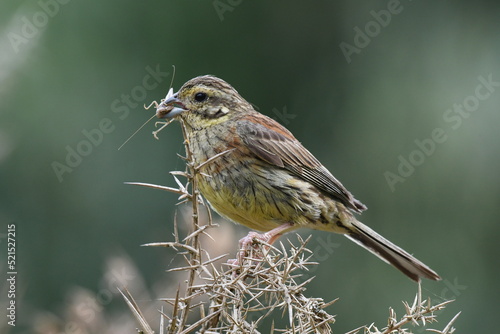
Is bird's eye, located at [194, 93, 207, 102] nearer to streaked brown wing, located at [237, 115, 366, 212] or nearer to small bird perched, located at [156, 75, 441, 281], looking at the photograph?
small bird perched, located at [156, 75, 441, 281]

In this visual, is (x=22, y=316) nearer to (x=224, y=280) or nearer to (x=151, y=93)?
(x=224, y=280)

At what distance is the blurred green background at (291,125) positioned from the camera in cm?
516

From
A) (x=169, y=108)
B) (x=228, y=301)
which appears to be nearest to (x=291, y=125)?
(x=169, y=108)

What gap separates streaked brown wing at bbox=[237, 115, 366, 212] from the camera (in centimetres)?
396

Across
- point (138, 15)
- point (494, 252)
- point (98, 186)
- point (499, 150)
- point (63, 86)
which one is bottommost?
point (494, 252)

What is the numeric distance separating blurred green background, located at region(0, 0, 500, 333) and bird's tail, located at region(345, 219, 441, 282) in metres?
0.82

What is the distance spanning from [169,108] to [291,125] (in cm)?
257

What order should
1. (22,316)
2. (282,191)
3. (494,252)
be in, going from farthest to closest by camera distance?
(494,252) < (282,191) < (22,316)

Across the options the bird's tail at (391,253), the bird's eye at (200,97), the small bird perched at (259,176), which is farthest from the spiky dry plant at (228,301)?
the bird's eye at (200,97)

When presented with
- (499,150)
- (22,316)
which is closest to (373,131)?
(499,150)

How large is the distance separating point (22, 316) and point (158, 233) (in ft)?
7.28

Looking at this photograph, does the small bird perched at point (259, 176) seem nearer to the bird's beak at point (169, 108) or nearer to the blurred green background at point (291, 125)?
the bird's beak at point (169, 108)

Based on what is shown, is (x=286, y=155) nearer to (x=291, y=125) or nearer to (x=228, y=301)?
(x=291, y=125)

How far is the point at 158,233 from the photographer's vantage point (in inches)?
191
